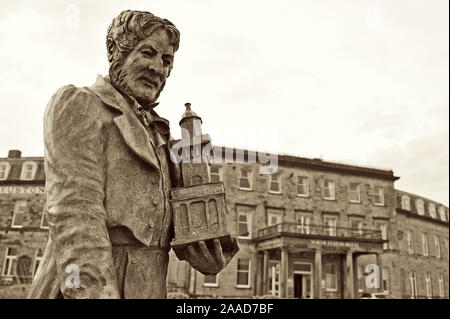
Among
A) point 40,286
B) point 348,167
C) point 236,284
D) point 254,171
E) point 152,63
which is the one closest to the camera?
point 40,286

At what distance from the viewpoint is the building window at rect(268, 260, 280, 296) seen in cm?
2771

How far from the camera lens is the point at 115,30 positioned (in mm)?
2068

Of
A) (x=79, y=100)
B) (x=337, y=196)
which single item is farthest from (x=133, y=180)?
(x=337, y=196)

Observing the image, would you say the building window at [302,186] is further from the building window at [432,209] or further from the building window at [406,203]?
the building window at [432,209]

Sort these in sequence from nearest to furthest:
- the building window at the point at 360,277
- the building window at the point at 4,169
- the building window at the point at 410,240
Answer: the building window at the point at 4,169 → the building window at the point at 360,277 → the building window at the point at 410,240

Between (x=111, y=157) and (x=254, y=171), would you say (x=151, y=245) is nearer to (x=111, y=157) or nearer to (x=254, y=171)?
(x=111, y=157)

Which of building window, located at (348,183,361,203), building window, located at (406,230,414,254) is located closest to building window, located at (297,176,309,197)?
building window, located at (348,183,361,203)

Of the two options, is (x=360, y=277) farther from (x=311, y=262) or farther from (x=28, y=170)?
(x=28, y=170)

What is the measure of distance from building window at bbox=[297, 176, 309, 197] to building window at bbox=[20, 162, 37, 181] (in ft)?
61.2

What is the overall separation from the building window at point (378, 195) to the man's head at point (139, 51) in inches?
1324

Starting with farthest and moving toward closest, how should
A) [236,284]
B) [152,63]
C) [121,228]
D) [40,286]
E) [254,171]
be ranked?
[254,171] → [236,284] → [152,63] → [121,228] → [40,286]

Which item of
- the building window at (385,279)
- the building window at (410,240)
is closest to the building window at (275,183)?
the building window at (385,279)

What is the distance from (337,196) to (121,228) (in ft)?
104

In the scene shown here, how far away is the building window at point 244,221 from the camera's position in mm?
28984
